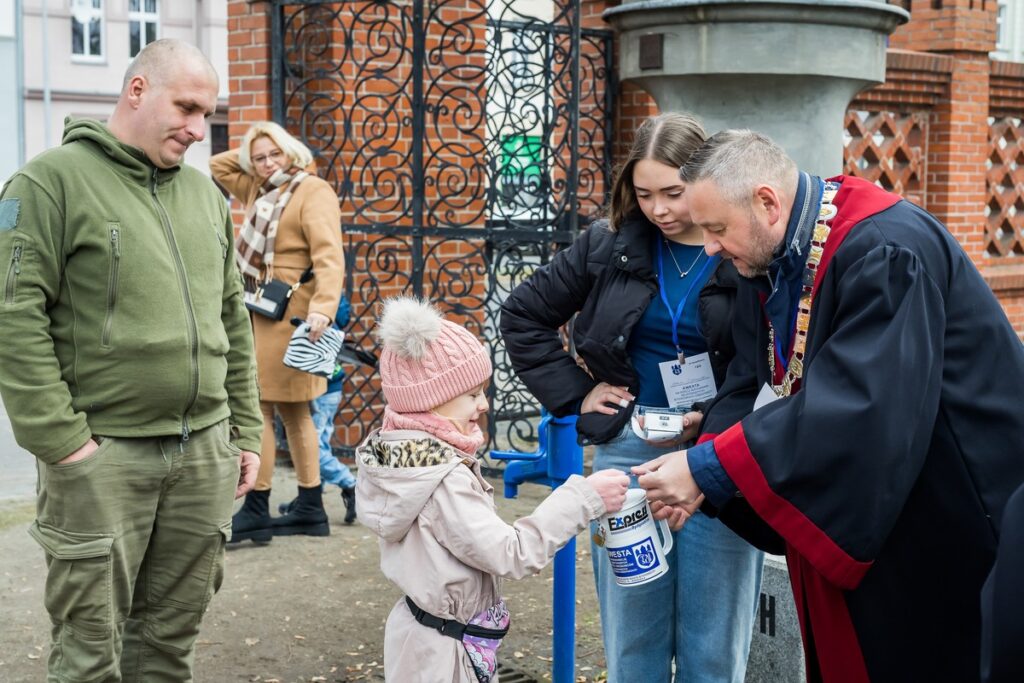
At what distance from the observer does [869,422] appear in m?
2.57

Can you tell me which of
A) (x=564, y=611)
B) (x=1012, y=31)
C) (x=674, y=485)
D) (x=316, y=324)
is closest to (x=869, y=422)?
(x=674, y=485)

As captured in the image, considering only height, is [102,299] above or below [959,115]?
below

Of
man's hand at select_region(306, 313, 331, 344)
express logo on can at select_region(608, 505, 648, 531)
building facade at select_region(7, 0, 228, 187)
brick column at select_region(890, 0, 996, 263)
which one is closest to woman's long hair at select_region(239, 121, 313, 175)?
man's hand at select_region(306, 313, 331, 344)

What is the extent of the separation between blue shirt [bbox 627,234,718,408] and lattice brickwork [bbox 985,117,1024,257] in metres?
8.29

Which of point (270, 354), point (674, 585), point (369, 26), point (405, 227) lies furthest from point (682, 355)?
point (369, 26)

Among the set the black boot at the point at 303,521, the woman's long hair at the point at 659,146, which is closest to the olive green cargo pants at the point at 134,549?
the woman's long hair at the point at 659,146

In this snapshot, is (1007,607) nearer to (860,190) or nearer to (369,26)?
(860,190)

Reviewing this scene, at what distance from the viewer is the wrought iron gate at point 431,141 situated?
23.7 ft

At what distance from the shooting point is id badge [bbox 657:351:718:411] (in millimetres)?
3465

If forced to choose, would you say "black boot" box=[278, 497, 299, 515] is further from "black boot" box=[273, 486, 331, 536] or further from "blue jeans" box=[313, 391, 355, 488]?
"blue jeans" box=[313, 391, 355, 488]

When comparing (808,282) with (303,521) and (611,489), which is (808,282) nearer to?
(611,489)

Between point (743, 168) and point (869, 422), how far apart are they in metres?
0.62

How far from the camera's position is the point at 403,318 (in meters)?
3.00

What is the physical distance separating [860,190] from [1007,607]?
1.34m
